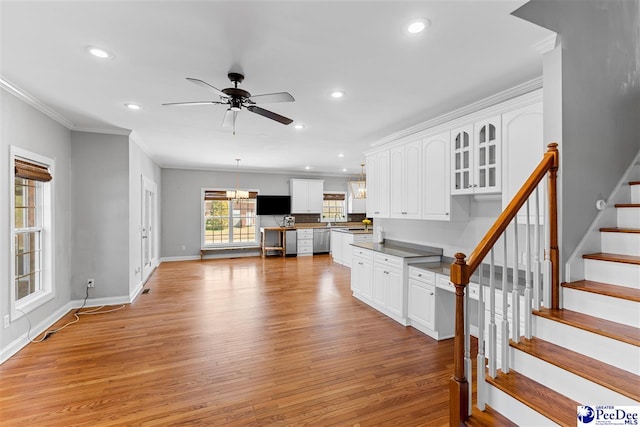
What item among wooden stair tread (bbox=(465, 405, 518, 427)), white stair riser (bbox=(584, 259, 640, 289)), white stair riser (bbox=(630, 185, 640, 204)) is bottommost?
wooden stair tread (bbox=(465, 405, 518, 427))

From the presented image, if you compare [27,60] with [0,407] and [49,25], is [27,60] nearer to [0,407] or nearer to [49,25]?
[49,25]

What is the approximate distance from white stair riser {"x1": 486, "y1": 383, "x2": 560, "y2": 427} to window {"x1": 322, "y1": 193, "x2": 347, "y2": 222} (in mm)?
8520

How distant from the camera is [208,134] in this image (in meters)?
4.91

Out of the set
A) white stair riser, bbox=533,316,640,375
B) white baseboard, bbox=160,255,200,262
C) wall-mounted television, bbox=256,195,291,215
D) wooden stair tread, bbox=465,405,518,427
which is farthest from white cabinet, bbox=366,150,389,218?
white baseboard, bbox=160,255,200,262

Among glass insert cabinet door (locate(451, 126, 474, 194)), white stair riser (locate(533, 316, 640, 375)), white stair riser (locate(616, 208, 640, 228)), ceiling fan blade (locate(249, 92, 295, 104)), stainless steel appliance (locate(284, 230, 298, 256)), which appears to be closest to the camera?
white stair riser (locate(533, 316, 640, 375))

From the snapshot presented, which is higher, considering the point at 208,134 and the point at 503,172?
the point at 208,134

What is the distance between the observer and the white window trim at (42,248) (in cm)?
308

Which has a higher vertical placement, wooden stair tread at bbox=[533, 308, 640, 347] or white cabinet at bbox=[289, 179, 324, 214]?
white cabinet at bbox=[289, 179, 324, 214]

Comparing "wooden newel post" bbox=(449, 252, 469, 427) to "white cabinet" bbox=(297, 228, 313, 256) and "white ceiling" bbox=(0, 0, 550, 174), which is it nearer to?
"white ceiling" bbox=(0, 0, 550, 174)

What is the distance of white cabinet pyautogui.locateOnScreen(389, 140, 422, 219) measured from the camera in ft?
13.4

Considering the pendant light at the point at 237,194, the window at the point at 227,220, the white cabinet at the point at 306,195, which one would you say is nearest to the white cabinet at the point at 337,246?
the white cabinet at the point at 306,195

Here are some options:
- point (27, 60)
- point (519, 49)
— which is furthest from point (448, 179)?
point (27, 60)

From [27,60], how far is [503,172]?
4.33m

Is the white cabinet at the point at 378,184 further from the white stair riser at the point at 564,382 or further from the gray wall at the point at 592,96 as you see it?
the white stair riser at the point at 564,382
